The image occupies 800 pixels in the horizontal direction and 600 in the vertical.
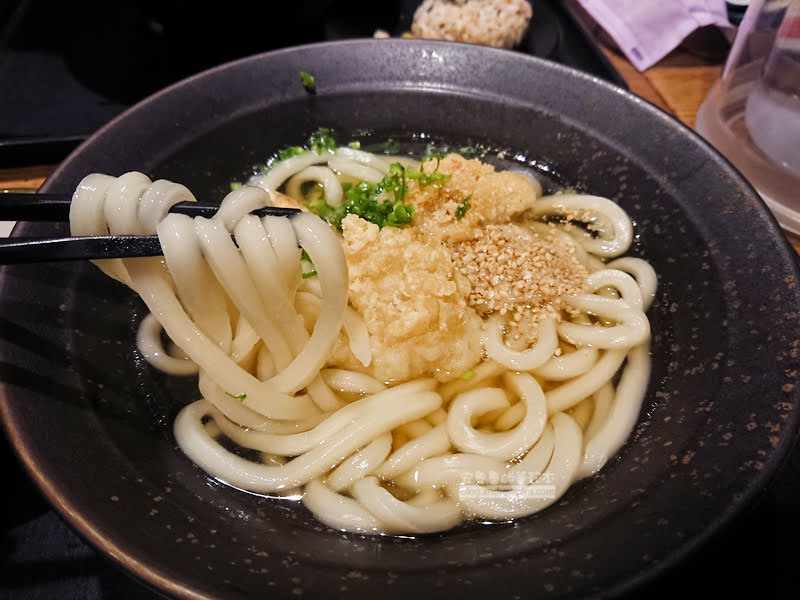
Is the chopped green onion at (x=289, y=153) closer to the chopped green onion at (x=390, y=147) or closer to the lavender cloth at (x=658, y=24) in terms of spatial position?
the chopped green onion at (x=390, y=147)

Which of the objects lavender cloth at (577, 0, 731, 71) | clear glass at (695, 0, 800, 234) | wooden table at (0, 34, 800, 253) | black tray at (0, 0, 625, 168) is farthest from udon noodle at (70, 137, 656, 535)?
lavender cloth at (577, 0, 731, 71)

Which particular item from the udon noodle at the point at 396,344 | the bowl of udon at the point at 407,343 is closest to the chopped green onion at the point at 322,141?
the bowl of udon at the point at 407,343

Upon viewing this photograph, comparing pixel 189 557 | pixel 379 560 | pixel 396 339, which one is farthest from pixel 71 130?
pixel 379 560

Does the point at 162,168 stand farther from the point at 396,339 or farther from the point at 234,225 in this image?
the point at 396,339

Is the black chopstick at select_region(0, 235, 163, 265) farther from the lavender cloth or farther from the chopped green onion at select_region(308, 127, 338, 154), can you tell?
the lavender cloth

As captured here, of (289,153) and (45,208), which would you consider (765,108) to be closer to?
(289,153)

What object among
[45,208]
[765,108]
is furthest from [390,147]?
[765,108]
